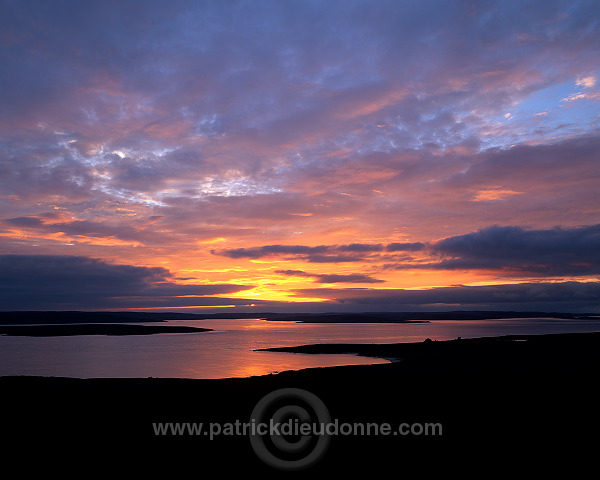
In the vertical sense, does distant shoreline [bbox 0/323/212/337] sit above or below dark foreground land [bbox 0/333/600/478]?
below

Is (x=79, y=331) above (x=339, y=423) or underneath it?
underneath

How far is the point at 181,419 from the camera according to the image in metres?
17.1

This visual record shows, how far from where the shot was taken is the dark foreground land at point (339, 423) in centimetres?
1191

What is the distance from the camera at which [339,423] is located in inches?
636

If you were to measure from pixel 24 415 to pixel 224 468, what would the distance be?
11.5 m

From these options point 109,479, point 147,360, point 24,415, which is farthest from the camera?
point 147,360

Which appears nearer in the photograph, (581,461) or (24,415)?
(581,461)

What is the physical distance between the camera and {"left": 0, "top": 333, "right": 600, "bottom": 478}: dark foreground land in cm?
1191

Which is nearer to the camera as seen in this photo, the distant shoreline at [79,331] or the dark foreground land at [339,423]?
the dark foreground land at [339,423]

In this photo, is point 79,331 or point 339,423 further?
point 79,331

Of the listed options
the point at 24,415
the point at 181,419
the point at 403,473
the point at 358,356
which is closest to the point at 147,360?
the point at 358,356

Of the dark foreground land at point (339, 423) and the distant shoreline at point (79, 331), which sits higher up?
the dark foreground land at point (339, 423)

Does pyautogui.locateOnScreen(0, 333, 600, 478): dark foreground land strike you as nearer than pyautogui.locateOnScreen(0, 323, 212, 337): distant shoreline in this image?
Yes

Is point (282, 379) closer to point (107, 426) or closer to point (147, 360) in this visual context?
point (107, 426)
